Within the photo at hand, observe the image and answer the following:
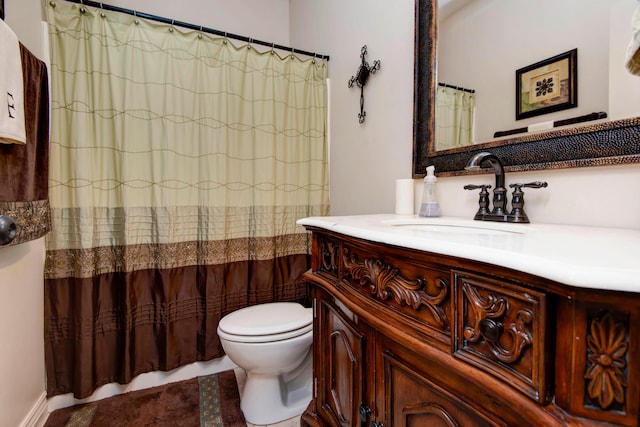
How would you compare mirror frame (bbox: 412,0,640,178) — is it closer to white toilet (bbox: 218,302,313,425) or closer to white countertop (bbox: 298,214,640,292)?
white countertop (bbox: 298,214,640,292)

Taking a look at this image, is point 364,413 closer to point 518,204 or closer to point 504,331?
point 504,331

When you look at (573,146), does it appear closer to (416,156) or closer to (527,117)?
(527,117)

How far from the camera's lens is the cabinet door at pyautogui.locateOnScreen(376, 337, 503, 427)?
509 mm

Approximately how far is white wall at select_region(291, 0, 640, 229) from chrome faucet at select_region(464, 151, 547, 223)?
2.6 inches

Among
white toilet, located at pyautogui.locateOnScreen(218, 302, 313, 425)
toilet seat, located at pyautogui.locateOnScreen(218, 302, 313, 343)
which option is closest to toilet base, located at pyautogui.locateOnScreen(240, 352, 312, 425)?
white toilet, located at pyautogui.locateOnScreen(218, 302, 313, 425)

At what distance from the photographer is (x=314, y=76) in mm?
1900

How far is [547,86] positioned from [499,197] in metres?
0.35

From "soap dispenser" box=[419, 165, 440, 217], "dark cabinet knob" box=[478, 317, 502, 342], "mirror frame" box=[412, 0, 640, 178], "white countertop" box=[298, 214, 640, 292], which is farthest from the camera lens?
"soap dispenser" box=[419, 165, 440, 217]

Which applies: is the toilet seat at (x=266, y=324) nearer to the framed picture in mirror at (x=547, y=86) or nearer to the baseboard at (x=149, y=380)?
the baseboard at (x=149, y=380)

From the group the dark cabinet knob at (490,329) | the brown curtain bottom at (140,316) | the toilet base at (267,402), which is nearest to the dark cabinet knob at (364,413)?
the dark cabinet knob at (490,329)

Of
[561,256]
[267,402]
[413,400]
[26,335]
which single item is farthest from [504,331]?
[26,335]

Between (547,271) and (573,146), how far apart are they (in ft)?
2.11

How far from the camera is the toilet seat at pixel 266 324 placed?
4.29ft

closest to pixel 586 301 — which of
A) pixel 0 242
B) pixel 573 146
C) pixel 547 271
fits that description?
pixel 547 271
